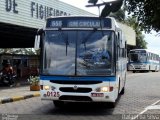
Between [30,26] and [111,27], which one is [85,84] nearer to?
[111,27]

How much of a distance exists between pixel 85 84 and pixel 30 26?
15.2 meters

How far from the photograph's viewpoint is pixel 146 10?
352 centimetres

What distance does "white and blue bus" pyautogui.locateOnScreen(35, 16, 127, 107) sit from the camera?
11422 mm

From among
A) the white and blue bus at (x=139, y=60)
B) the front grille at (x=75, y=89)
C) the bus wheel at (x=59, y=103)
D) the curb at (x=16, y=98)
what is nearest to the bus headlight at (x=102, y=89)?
the front grille at (x=75, y=89)

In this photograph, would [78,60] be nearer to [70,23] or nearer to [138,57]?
[70,23]

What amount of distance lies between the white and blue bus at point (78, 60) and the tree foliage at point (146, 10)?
7.37 metres

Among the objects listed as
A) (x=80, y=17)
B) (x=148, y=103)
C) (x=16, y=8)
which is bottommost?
(x=148, y=103)

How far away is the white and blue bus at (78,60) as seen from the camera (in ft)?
37.5

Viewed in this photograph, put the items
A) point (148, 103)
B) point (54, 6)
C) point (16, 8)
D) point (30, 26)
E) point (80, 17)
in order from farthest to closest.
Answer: point (54, 6) → point (30, 26) → point (16, 8) → point (148, 103) → point (80, 17)

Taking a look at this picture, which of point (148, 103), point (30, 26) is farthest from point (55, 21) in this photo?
point (30, 26)

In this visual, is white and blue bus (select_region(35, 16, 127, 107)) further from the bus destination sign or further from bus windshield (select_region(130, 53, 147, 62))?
bus windshield (select_region(130, 53, 147, 62))

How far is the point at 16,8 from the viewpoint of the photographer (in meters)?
24.2

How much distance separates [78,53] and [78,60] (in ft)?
0.64

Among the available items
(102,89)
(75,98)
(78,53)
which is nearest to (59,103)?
(75,98)
